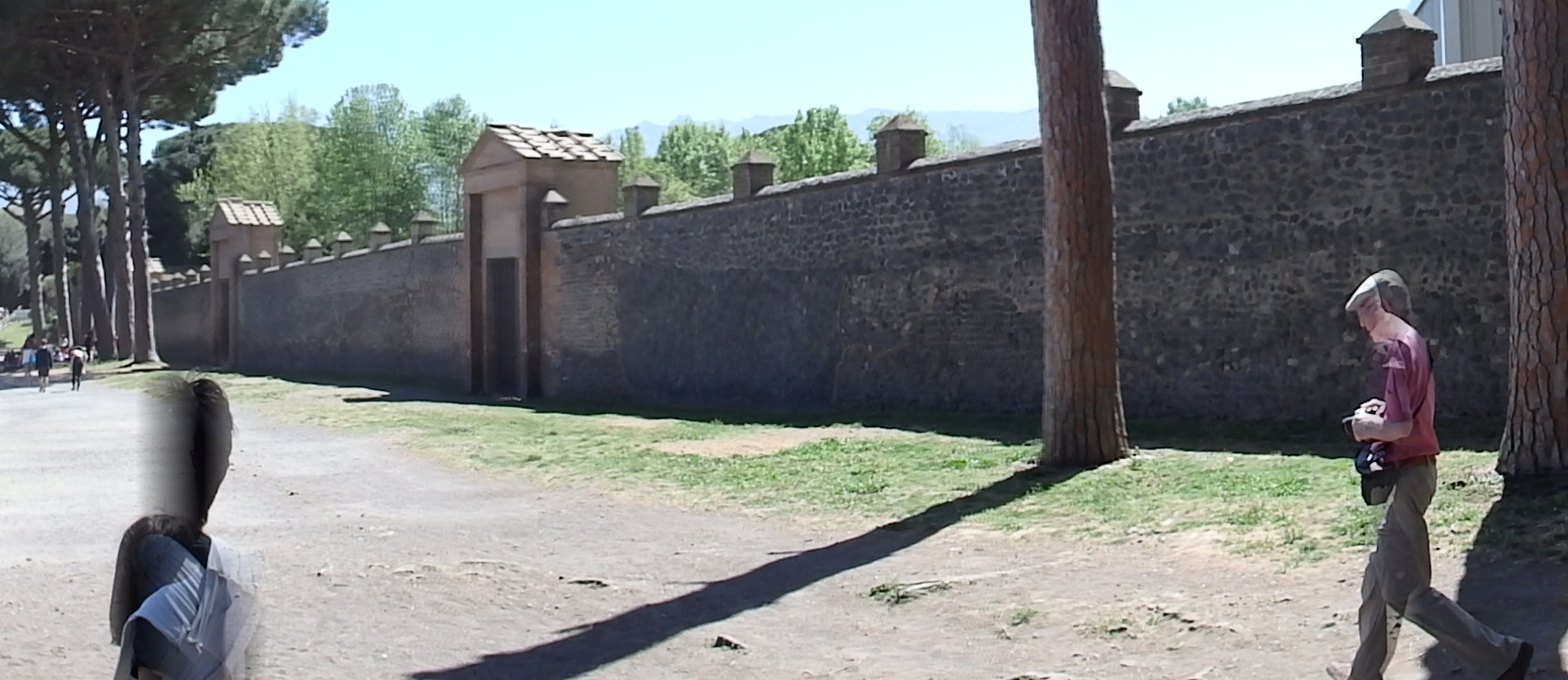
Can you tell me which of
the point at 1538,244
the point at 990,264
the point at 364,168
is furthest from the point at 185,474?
the point at 364,168

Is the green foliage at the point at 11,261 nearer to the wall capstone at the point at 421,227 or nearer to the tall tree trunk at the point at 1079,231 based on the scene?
the wall capstone at the point at 421,227

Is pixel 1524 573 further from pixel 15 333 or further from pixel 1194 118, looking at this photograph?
pixel 15 333

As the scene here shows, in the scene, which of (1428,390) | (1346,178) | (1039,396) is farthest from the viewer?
(1039,396)

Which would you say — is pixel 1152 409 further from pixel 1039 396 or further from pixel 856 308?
pixel 856 308

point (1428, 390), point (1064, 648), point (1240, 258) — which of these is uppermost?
point (1240, 258)

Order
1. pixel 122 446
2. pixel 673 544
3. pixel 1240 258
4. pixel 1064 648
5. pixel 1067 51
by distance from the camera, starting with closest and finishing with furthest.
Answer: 1. pixel 1064 648
2. pixel 673 544
3. pixel 1067 51
4. pixel 1240 258
5. pixel 122 446

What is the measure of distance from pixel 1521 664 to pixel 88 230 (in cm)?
4303

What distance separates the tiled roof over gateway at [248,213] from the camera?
127 ft

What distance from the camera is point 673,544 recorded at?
885 centimetres

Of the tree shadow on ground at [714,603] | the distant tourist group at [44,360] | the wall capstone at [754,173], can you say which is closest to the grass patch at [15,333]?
the distant tourist group at [44,360]

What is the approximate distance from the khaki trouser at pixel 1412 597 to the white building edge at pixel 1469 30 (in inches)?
648

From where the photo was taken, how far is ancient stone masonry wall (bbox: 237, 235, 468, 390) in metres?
26.2

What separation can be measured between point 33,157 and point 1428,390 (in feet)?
179

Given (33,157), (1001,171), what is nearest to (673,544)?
(1001,171)
